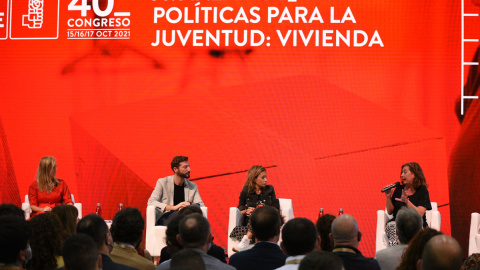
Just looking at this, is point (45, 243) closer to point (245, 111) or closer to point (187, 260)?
point (187, 260)

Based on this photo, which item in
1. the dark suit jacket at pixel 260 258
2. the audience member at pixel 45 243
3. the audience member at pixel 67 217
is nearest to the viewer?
the audience member at pixel 45 243

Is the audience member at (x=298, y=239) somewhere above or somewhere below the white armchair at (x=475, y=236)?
above

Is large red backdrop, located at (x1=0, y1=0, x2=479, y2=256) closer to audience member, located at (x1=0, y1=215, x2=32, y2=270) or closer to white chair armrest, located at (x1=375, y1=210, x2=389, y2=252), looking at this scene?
white chair armrest, located at (x1=375, y1=210, x2=389, y2=252)

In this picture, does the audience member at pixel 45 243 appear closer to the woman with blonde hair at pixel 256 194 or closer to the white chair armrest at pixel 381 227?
the woman with blonde hair at pixel 256 194

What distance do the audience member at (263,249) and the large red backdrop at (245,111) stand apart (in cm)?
362

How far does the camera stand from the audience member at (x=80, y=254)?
7.72 feet

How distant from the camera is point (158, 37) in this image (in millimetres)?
7160

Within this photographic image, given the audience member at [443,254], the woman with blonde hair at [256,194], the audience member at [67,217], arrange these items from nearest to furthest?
the audience member at [443,254] → the audience member at [67,217] → the woman with blonde hair at [256,194]

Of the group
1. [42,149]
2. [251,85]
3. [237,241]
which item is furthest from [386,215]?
[42,149]

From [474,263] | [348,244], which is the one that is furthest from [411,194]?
[474,263]

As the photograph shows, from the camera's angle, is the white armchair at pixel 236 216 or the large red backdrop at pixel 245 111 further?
the large red backdrop at pixel 245 111

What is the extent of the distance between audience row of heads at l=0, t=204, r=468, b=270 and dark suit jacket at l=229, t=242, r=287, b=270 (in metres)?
0.08

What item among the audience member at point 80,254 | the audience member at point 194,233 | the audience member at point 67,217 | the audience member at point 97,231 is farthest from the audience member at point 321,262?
the audience member at point 67,217

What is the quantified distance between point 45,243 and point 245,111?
4298mm
